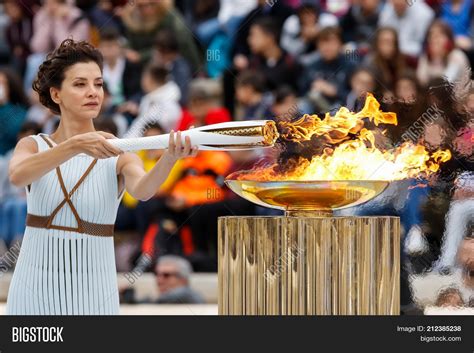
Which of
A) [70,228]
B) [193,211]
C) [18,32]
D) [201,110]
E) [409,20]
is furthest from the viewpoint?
[18,32]

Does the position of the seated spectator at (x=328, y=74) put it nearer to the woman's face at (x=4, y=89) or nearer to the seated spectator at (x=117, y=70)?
the seated spectator at (x=117, y=70)

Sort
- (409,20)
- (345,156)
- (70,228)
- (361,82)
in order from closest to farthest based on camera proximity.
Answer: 1. (70,228)
2. (345,156)
3. (361,82)
4. (409,20)

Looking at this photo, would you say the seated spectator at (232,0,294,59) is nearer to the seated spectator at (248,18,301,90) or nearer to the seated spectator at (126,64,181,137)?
the seated spectator at (248,18,301,90)

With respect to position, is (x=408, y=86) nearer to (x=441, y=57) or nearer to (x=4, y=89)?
(x=441, y=57)

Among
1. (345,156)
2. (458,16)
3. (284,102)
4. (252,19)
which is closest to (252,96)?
(284,102)

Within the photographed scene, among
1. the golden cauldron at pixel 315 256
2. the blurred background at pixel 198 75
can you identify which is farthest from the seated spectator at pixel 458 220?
the golden cauldron at pixel 315 256

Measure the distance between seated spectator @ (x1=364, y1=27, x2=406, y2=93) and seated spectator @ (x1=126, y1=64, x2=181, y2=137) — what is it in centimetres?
119

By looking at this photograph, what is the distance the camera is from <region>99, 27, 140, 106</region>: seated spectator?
7.26 meters

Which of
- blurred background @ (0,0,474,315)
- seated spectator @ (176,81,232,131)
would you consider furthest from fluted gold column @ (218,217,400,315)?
seated spectator @ (176,81,232,131)

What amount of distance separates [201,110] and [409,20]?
1.35m

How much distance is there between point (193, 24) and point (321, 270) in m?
4.36

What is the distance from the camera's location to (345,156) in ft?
11.6
